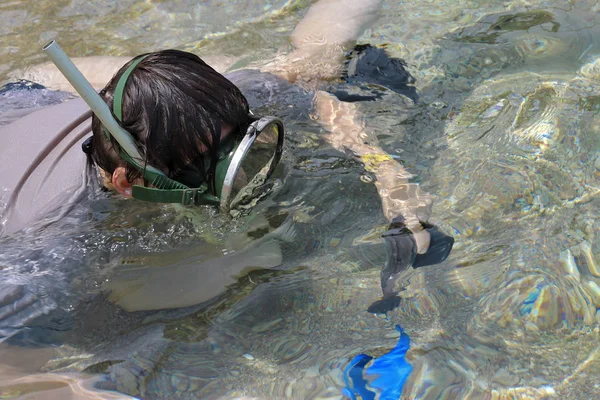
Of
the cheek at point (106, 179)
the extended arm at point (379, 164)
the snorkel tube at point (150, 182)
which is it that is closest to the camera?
the snorkel tube at point (150, 182)

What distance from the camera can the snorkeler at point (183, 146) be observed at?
184cm

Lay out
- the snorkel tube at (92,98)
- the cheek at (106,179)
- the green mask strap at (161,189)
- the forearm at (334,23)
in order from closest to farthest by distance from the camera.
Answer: the snorkel tube at (92,98), the green mask strap at (161,189), the cheek at (106,179), the forearm at (334,23)

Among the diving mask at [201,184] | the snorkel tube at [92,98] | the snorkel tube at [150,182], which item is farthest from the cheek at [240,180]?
the snorkel tube at [92,98]

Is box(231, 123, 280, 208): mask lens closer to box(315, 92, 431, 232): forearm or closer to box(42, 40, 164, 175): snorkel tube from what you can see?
box(42, 40, 164, 175): snorkel tube

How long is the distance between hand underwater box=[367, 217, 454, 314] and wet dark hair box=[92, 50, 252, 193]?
0.72 meters

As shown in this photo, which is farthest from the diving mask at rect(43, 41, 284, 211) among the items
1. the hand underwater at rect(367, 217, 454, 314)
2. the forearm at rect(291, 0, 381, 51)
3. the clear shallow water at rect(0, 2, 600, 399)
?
the forearm at rect(291, 0, 381, 51)

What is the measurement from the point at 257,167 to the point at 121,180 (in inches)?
18.4

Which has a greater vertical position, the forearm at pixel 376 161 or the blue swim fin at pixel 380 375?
the forearm at pixel 376 161

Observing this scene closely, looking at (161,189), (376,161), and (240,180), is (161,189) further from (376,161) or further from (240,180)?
(376,161)

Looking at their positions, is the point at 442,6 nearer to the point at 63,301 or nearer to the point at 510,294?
the point at 510,294

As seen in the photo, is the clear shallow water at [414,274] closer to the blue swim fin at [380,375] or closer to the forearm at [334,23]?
the blue swim fin at [380,375]

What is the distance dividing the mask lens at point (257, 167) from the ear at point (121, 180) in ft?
1.18

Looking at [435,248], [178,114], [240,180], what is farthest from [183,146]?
[435,248]

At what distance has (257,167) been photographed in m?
2.12
